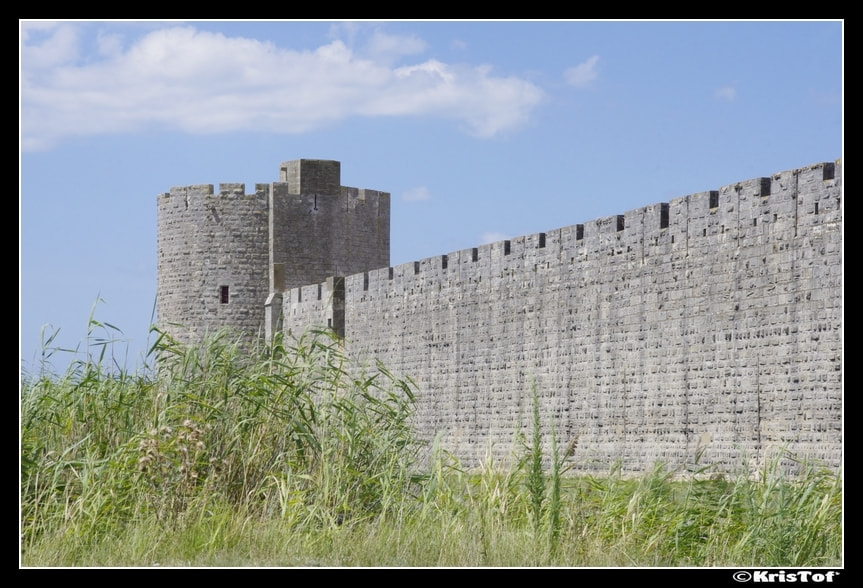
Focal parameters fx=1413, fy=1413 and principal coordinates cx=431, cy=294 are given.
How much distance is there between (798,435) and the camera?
12.4 m

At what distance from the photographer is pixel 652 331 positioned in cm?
1462

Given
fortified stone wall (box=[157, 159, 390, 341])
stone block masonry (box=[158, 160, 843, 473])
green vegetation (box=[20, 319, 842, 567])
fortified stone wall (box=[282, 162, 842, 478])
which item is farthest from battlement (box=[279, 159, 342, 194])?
green vegetation (box=[20, 319, 842, 567])

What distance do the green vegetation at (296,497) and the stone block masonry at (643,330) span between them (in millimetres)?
1469

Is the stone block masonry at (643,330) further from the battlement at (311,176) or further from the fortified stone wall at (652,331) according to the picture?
the battlement at (311,176)

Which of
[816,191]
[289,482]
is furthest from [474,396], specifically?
[289,482]

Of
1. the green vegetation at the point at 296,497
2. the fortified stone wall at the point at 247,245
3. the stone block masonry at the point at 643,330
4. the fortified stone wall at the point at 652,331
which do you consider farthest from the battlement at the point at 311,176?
the green vegetation at the point at 296,497

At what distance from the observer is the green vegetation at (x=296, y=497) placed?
A: 727cm

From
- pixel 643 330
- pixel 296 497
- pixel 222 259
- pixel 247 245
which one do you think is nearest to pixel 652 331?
pixel 643 330

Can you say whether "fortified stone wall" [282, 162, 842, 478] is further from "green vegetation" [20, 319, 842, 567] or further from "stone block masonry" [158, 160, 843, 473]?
"green vegetation" [20, 319, 842, 567]

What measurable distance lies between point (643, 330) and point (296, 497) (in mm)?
7628

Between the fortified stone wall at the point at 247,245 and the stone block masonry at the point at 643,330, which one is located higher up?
the fortified stone wall at the point at 247,245

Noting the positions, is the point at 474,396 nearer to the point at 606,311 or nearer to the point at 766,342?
the point at 606,311
